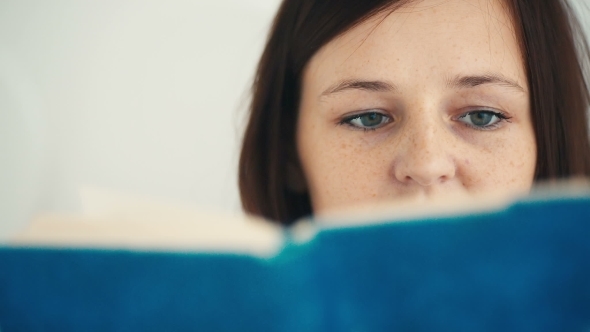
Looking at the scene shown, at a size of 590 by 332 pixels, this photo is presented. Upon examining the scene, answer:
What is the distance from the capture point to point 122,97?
1051 millimetres

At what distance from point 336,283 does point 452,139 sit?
29 cm

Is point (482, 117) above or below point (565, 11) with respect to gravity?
below

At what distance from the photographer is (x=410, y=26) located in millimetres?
478

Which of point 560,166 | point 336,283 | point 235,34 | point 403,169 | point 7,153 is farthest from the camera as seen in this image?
point 235,34

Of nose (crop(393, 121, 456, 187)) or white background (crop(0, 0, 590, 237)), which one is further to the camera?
white background (crop(0, 0, 590, 237))

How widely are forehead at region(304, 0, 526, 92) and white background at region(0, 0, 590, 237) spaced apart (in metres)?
0.52

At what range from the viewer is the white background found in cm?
100

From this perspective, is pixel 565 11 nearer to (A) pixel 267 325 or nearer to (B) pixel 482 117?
(B) pixel 482 117

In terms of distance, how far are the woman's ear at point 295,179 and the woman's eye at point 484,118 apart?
23cm

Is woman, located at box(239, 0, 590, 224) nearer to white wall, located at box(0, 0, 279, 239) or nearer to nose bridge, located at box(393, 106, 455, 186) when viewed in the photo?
nose bridge, located at box(393, 106, 455, 186)

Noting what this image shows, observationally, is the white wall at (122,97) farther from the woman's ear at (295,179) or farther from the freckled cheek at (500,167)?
the freckled cheek at (500,167)

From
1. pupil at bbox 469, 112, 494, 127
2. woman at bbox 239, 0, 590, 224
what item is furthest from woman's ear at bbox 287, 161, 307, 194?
pupil at bbox 469, 112, 494, 127

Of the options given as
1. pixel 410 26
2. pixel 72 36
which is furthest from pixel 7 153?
pixel 410 26

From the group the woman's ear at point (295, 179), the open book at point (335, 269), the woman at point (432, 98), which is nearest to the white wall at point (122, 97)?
the woman's ear at point (295, 179)
